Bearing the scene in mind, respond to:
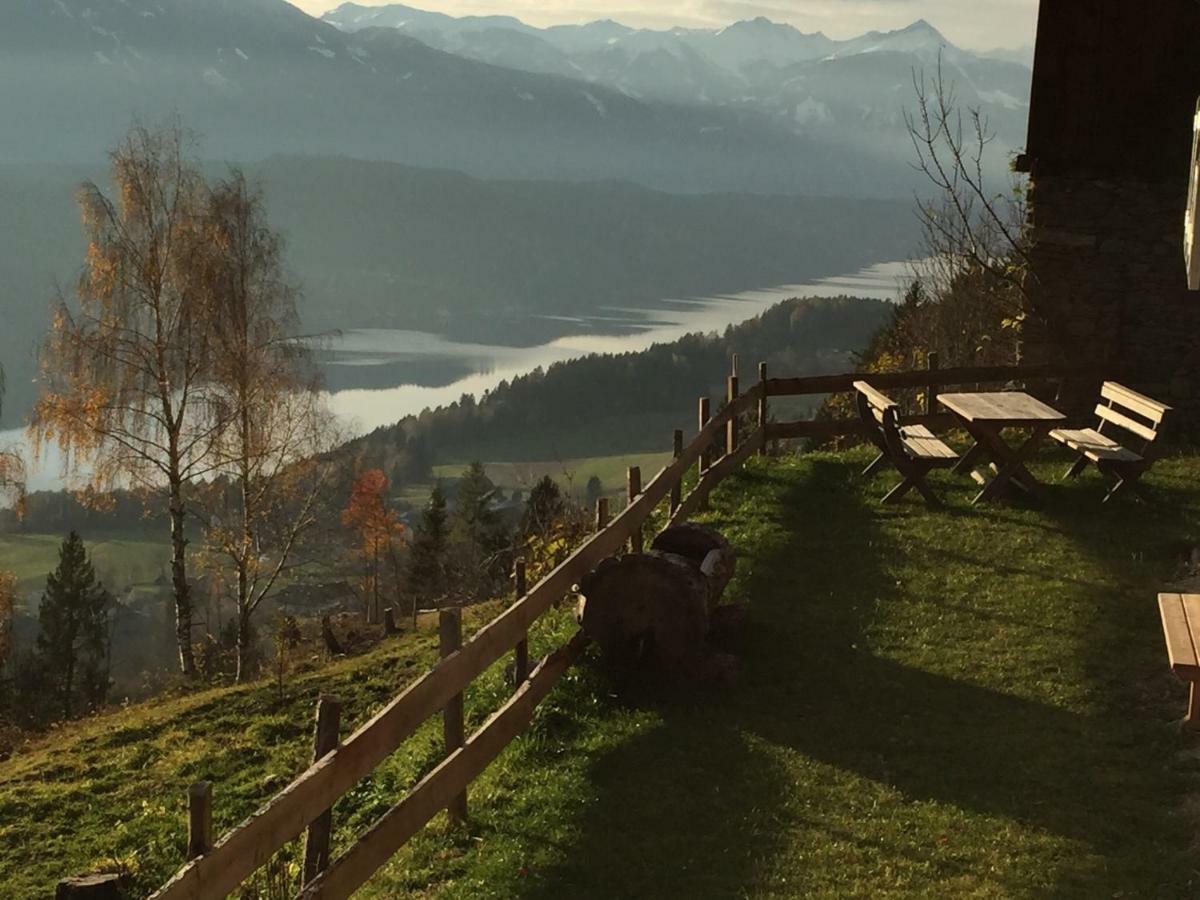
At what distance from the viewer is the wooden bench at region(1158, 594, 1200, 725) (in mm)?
5184

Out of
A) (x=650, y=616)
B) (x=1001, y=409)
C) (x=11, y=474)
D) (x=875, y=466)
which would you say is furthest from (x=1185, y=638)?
(x=11, y=474)

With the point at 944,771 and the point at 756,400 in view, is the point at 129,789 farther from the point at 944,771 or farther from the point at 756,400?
the point at 756,400

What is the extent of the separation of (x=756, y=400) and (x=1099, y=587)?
19.4 feet

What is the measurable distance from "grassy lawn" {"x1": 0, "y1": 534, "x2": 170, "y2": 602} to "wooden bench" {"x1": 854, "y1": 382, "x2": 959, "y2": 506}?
95430mm

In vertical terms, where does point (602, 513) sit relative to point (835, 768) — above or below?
above

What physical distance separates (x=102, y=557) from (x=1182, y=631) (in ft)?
375

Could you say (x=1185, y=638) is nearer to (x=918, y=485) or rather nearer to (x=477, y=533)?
(x=918, y=485)

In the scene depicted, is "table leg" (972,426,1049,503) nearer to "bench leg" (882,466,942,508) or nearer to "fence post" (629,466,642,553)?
"bench leg" (882,466,942,508)

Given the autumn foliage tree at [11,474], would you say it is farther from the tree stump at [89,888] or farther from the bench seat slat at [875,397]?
the tree stump at [89,888]

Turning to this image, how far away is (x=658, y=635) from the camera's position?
309 inches

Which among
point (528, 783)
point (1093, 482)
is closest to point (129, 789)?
point (528, 783)

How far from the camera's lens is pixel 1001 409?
12.0 meters

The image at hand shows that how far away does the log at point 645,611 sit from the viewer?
309 inches

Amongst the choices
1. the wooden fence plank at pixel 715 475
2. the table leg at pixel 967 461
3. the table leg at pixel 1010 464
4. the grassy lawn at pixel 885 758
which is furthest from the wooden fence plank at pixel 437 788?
the table leg at pixel 967 461
